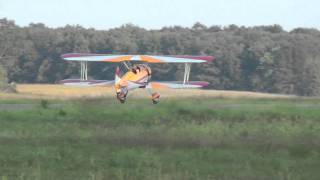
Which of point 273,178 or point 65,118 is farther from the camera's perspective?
point 65,118

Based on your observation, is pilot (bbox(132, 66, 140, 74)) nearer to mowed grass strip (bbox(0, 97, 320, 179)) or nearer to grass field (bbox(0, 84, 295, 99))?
grass field (bbox(0, 84, 295, 99))

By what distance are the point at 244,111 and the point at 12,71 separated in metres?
71.7

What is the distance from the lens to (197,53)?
100125mm

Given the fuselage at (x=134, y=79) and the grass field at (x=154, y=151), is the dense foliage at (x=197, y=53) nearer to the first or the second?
the fuselage at (x=134, y=79)

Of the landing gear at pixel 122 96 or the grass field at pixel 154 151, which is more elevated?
the grass field at pixel 154 151

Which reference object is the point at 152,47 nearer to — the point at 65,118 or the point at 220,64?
the point at 220,64

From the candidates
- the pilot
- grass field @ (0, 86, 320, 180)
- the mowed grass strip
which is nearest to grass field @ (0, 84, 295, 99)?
the pilot

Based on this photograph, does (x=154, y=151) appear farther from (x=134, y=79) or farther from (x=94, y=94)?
(x=94, y=94)

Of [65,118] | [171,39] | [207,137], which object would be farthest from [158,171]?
[171,39]

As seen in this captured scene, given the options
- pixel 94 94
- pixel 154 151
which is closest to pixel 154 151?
pixel 154 151

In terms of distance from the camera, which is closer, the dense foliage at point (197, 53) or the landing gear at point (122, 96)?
the landing gear at point (122, 96)

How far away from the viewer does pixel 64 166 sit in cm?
1412

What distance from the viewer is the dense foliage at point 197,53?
3723 inches

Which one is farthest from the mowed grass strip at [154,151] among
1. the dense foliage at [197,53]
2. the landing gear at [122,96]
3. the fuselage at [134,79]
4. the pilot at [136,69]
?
the dense foliage at [197,53]
